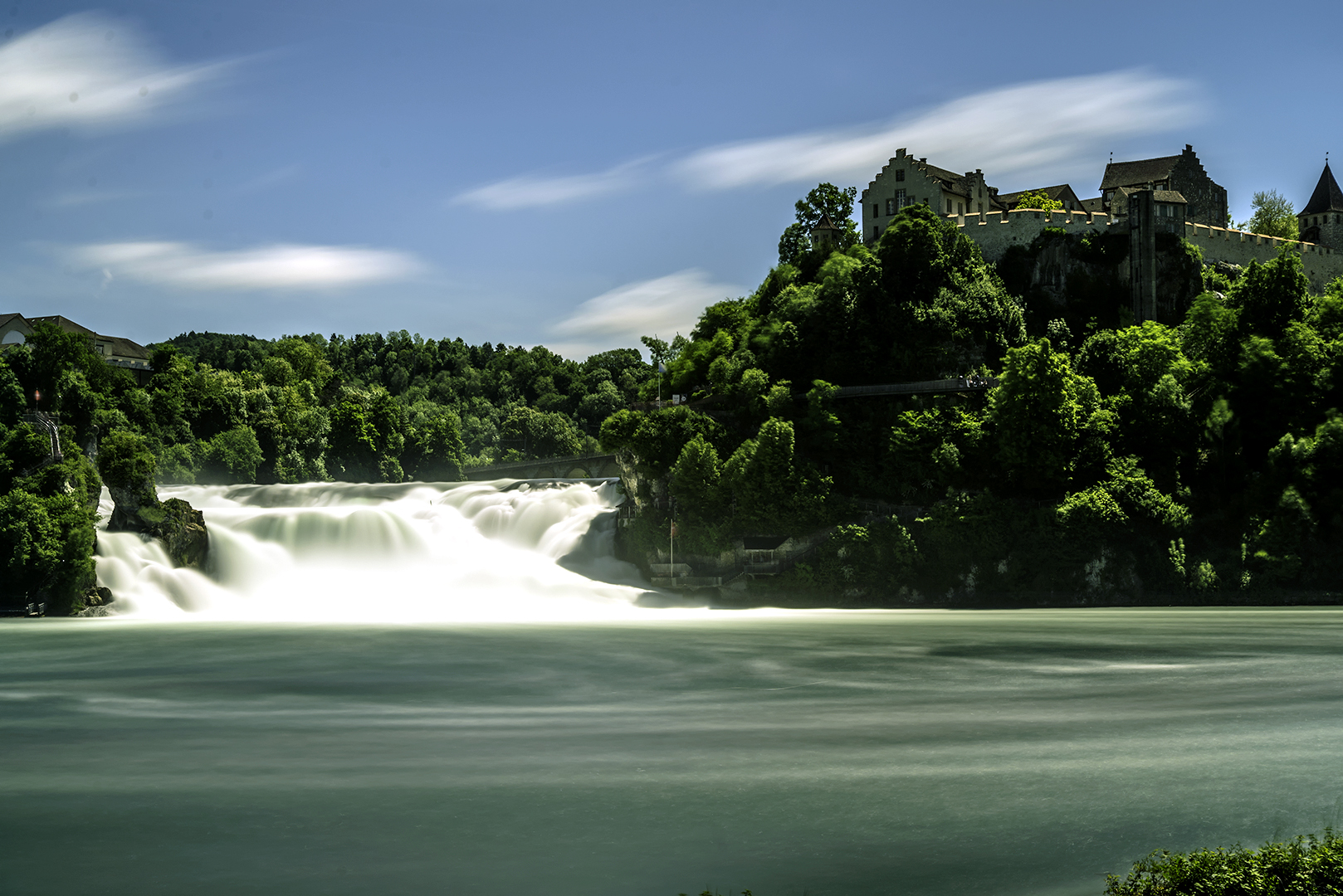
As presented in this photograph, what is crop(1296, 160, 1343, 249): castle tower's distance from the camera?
8706 centimetres

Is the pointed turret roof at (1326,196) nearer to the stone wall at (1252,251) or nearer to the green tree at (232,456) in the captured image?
the stone wall at (1252,251)

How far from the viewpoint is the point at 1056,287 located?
67.2 metres

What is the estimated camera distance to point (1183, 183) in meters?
80.6

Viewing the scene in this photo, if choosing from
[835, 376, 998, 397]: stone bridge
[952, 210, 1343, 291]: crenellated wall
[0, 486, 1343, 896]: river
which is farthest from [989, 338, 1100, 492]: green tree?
[952, 210, 1343, 291]: crenellated wall

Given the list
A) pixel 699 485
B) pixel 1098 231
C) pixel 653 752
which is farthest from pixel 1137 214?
pixel 653 752

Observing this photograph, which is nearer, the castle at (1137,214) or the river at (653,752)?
the river at (653,752)

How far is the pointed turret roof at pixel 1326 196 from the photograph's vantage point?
87.1 metres

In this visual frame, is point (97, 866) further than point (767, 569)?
No

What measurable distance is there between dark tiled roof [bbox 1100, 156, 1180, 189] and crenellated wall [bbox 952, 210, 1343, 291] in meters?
12.2

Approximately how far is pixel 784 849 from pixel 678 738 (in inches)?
306

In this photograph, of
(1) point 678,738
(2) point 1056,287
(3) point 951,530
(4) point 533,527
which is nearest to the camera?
(1) point 678,738

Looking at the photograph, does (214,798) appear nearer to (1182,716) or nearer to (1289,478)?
(1182,716)

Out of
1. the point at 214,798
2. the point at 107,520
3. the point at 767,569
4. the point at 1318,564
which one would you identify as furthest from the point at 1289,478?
the point at 107,520

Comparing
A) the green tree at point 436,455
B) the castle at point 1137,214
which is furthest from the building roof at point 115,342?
the castle at point 1137,214
